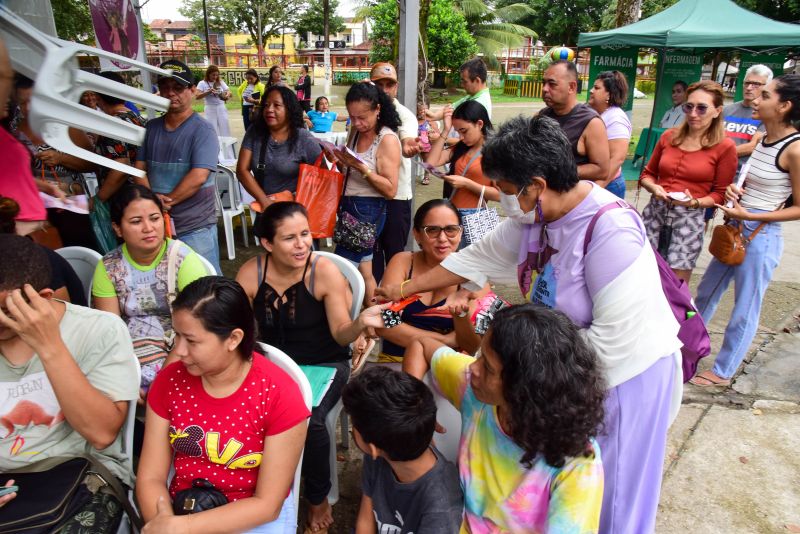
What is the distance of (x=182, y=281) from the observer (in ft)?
8.04

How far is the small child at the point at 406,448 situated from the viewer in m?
1.58

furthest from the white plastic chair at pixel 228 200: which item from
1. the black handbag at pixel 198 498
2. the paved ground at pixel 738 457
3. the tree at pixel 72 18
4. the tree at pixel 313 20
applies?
the tree at pixel 313 20

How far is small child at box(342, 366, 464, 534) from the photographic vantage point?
5.17ft

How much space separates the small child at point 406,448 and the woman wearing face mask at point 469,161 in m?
1.94

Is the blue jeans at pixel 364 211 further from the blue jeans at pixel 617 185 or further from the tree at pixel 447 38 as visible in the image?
the tree at pixel 447 38

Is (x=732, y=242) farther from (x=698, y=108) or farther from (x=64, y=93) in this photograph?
(x=64, y=93)

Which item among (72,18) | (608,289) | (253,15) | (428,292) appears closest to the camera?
(608,289)

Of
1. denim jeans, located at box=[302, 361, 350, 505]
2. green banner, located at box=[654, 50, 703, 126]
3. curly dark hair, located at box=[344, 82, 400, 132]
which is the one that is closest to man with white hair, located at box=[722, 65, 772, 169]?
curly dark hair, located at box=[344, 82, 400, 132]

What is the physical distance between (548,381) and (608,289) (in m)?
0.36

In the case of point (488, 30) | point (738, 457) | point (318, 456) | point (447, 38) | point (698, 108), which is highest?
point (488, 30)

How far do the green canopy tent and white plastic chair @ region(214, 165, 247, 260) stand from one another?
24.0ft

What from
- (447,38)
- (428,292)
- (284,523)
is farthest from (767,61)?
(447,38)

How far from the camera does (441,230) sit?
2.60m

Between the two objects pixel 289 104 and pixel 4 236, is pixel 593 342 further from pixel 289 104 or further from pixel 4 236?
pixel 289 104
